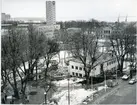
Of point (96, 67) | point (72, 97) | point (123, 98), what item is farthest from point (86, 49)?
point (123, 98)

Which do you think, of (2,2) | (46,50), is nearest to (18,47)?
(2,2)

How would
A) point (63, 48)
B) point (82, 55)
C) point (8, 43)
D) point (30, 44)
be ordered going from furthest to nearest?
point (63, 48) → point (82, 55) → point (30, 44) → point (8, 43)

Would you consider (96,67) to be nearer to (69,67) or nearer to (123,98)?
(69,67)

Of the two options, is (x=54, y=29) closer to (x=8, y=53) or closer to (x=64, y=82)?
(x=64, y=82)

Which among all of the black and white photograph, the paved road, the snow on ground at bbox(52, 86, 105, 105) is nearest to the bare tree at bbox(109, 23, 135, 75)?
the black and white photograph

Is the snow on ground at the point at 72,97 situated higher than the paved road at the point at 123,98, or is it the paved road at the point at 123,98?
the paved road at the point at 123,98

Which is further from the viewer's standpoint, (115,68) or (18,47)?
(115,68)

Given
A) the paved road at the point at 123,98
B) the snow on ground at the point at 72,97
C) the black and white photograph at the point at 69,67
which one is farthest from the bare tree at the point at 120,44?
the paved road at the point at 123,98

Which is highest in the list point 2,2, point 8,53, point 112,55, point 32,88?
point 2,2

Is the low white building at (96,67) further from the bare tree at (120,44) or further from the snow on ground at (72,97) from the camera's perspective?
the snow on ground at (72,97)

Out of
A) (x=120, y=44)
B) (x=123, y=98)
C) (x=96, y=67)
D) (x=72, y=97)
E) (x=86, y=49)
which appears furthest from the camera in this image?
(x=120, y=44)

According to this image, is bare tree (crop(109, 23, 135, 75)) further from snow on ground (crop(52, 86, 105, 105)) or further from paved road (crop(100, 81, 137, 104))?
paved road (crop(100, 81, 137, 104))
